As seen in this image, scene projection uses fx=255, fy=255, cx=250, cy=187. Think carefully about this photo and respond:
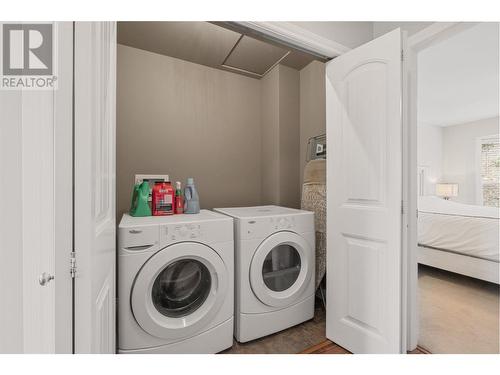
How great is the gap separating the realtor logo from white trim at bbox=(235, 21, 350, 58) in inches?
38.3

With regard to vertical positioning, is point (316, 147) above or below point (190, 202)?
above

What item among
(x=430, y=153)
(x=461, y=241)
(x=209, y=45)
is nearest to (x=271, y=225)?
(x=209, y=45)

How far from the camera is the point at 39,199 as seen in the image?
2.19 ft

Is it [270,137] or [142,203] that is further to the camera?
[270,137]

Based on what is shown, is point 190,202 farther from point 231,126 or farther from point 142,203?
point 231,126

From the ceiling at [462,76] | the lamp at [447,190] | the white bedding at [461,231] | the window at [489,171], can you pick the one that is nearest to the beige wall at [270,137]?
the ceiling at [462,76]

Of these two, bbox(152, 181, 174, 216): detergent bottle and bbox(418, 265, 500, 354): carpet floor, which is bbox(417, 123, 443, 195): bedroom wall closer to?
bbox(418, 265, 500, 354): carpet floor

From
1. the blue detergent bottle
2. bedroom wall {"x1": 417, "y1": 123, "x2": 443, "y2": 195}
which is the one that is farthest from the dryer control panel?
bedroom wall {"x1": 417, "y1": 123, "x2": 443, "y2": 195}

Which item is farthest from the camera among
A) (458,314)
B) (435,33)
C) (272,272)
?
(458,314)

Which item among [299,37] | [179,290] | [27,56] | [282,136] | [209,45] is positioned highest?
[209,45]

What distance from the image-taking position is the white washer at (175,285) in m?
1.34

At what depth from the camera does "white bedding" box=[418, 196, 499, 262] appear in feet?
8.29

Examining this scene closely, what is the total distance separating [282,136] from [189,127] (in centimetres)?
93

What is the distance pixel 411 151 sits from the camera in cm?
151
